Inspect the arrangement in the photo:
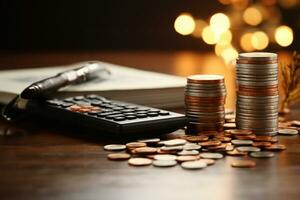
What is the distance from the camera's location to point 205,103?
895mm

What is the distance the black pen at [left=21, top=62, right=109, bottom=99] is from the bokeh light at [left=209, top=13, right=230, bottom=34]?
74cm

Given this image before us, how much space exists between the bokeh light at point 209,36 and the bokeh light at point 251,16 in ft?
0.31

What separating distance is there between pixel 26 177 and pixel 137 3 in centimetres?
150

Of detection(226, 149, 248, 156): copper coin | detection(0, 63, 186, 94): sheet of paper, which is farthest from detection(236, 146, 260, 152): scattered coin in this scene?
detection(0, 63, 186, 94): sheet of paper

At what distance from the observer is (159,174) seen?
722mm

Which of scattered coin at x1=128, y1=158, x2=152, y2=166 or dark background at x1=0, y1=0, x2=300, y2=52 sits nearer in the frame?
scattered coin at x1=128, y1=158, x2=152, y2=166

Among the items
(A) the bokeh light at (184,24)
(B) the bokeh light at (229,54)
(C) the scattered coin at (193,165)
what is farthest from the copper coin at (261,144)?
(A) the bokeh light at (184,24)

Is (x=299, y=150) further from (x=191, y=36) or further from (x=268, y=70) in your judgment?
(x=191, y=36)

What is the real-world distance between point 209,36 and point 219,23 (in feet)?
0.18

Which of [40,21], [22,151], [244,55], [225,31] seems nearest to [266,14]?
[225,31]

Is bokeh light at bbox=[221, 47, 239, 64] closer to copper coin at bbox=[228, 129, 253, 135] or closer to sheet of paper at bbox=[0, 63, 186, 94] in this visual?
sheet of paper at bbox=[0, 63, 186, 94]

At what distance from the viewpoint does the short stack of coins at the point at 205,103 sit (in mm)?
891

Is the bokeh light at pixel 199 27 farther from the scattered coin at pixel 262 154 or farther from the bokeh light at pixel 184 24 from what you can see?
the scattered coin at pixel 262 154

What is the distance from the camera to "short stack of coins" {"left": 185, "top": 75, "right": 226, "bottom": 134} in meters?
0.89
